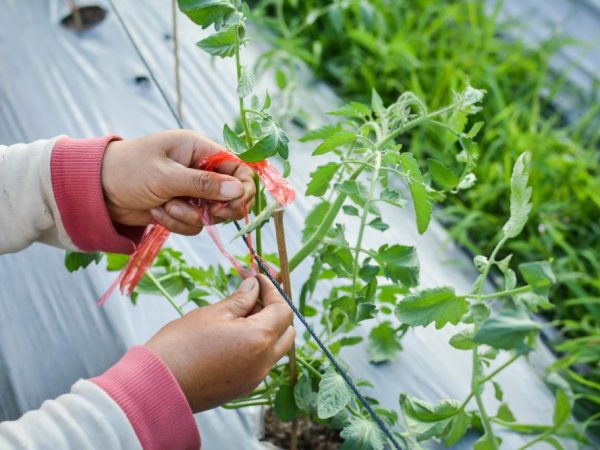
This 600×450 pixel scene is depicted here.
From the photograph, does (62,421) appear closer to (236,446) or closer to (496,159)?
(236,446)

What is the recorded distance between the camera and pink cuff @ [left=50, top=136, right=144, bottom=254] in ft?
2.70

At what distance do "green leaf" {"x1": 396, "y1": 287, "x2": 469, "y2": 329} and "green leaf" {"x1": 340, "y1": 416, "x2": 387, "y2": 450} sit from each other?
14cm

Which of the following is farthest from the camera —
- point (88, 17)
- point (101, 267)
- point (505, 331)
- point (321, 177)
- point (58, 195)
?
point (88, 17)

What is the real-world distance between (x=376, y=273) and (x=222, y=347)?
185 mm

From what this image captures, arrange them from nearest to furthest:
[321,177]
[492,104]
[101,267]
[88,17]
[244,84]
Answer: [244,84], [321,177], [101,267], [88,17], [492,104]

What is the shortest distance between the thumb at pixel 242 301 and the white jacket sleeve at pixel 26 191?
0.82 feet

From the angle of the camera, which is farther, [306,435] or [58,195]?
[306,435]

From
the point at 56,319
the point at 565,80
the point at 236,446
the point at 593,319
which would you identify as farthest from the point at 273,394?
the point at 565,80

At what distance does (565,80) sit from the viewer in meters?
1.81

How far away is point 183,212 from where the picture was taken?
0.80 m

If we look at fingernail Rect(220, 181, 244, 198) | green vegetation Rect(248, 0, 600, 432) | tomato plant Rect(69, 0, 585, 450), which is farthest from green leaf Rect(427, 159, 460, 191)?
green vegetation Rect(248, 0, 600, 432)

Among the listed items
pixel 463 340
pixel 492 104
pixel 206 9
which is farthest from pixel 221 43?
pixel 492 104

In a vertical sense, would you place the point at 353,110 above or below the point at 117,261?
above

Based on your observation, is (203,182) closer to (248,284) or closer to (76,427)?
(248,284)
